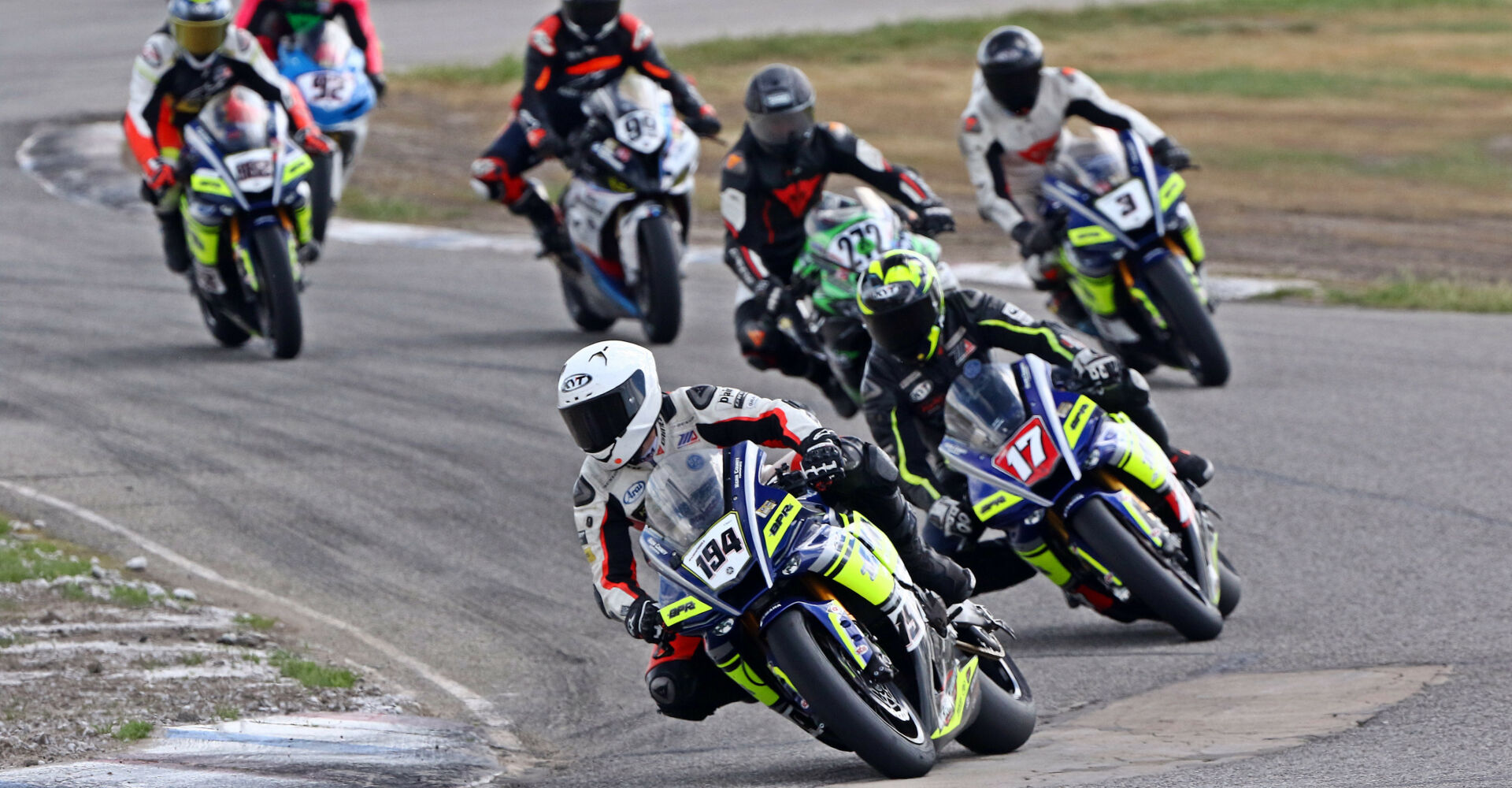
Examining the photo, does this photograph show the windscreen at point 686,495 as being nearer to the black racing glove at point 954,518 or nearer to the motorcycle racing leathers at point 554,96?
the black racing glove at point 954,518

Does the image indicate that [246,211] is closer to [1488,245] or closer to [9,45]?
[1488,245]

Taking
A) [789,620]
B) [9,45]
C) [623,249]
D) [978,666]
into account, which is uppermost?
[789,620]

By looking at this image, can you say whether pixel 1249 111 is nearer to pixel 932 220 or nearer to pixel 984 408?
pixel 932 220

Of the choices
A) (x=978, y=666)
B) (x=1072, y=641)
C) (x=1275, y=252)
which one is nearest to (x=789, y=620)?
(x=978, y=666)

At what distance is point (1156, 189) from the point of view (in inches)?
456

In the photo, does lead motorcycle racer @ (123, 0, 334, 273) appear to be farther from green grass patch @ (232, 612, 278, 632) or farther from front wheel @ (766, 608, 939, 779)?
front wheel @ (766, 608, 939, 779)

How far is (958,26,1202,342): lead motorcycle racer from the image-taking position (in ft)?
40.0

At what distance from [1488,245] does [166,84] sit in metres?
11.2

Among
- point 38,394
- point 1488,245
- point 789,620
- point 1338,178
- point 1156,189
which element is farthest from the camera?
point 1338,178

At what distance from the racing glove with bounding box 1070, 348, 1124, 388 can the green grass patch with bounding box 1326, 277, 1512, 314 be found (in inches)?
296

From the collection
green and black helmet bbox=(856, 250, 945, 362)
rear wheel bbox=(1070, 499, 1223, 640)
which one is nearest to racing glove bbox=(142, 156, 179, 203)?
green and black helmet bbox=(856, 250, 945, 362)

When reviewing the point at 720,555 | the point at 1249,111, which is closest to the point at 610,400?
the point at 720,555

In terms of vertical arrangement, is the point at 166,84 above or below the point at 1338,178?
above

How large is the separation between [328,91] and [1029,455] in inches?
371
